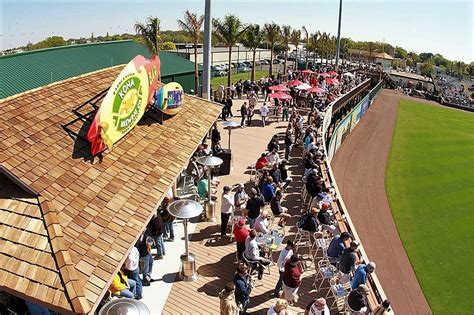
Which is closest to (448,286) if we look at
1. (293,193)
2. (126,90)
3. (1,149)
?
(293,193)

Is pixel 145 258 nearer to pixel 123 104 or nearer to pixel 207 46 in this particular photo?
pixel 123 104

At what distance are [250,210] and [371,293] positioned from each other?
4061 mm

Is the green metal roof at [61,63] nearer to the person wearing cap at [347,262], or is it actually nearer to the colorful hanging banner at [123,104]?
the colorful hanging banner at [123,104]

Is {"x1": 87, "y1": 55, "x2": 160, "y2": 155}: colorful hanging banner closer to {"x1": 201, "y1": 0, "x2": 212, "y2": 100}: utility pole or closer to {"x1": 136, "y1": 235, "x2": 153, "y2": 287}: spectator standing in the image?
{"x1": 136, "y1": 235, "x2": 153, "y2": 287}: spectator standing

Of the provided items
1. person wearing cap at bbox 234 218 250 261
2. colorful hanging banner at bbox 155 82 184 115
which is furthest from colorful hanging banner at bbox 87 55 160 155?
person wearing cap at bbox 234 218 250 261

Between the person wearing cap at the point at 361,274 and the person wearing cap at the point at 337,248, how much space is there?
Answer: 107 centimetres

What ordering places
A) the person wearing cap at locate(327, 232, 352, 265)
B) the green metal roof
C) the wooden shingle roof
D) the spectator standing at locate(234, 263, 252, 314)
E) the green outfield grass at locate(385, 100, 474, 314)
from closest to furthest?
the wooden shingle roof → the spectator standing at locate(234, 263, 252, 314) → the person wearing cap at locate(327, 232, 352, 265) → the green outfield grass at locate(385, 100, 474, 314) → the green metal roof

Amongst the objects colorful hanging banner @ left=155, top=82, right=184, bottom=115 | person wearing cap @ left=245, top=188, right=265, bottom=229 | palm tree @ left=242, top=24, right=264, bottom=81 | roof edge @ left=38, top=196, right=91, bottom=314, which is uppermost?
palm tree @ left=242, top=24, right=264, bottom=81

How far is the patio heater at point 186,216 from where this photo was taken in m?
9.86

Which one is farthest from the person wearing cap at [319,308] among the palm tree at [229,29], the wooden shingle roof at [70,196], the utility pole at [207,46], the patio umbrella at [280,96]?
the palm tree at [229,29]

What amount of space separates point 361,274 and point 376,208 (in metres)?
13.8

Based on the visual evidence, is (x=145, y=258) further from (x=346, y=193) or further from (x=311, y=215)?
(x=346, y=193)

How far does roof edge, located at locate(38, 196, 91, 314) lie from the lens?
604cm

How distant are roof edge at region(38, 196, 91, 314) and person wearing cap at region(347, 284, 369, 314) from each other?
5.59 m
